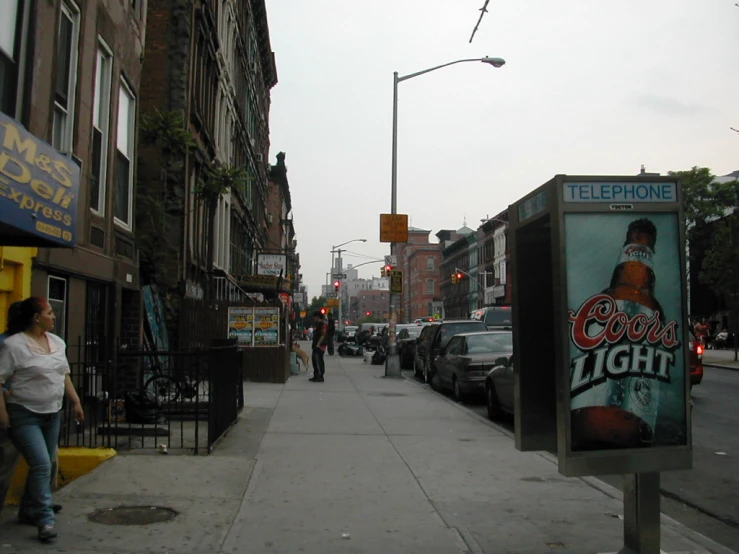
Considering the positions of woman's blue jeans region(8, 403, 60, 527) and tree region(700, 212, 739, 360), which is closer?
woman's blue jeans region(8, 403, 60, 527)

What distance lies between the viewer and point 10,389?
17.6ft

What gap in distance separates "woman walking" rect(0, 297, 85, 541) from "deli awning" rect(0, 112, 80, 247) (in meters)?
0.60

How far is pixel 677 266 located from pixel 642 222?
378 millimetres

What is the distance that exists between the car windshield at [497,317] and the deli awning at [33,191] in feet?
72.1

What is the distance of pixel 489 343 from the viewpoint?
1602 cm

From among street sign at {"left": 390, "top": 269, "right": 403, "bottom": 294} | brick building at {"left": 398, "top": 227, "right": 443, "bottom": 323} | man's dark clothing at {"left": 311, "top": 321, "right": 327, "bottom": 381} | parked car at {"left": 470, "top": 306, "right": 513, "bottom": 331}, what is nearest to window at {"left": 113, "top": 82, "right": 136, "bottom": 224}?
man's dark clothing at {"left": 311, "top": 321, "right": 327, "bottom": 381}

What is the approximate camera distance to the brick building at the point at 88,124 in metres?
8.29

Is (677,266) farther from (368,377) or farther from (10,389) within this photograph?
(368,377)

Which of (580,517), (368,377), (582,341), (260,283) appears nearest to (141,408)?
(580,517)

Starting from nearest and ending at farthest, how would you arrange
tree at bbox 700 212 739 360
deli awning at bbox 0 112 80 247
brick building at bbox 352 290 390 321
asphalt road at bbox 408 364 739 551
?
deli awning at bbox 0 112 80 247 < asphalt road at bbox 408 364 739 551 < tree at bbox 700 212 739 360 < brick building at bbox 352 290 390 321

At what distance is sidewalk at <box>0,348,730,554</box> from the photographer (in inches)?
223

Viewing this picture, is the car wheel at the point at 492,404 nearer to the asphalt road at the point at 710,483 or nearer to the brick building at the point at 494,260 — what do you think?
the asphalt road at the point at 710,483

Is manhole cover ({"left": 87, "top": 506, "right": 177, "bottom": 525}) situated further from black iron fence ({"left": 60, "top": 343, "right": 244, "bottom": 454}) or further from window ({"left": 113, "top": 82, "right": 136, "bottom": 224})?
window ({"left": 113, "top": 82, "right": 136, "bottom": 224})

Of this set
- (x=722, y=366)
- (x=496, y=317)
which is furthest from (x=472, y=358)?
(x=722, y=366)
